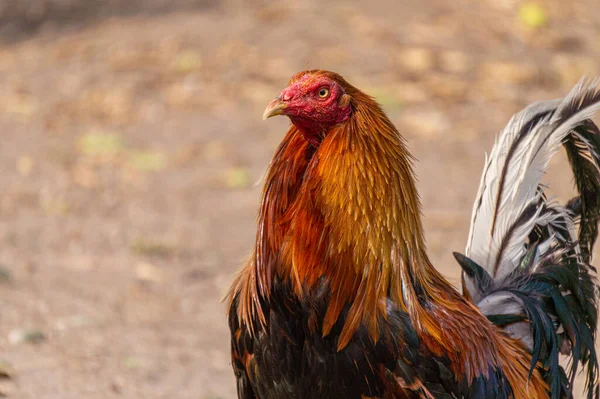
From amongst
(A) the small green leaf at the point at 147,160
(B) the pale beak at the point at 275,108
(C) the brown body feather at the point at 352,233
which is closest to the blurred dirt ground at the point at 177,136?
(A) the small green leaf at the point at 147,160

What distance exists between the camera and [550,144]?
416cm

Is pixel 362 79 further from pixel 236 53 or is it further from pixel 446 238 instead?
pixel 446 238

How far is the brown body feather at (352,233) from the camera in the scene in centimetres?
348

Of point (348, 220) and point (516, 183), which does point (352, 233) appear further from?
point (516, 183)

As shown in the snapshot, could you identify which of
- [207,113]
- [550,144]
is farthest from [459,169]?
[550,144]

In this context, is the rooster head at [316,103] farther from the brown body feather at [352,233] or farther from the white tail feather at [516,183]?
the white tail feather at [516,183]

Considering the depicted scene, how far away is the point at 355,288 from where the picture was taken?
3.59 m

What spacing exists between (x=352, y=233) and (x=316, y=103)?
0.53 metres

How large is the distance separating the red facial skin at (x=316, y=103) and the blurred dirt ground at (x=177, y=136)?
2.64 meters

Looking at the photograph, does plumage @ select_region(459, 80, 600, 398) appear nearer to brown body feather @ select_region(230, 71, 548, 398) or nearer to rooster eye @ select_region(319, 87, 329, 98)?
brown body feather @ select_region(230, 71, 548, 398)

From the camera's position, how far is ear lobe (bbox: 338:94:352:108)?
3492mm

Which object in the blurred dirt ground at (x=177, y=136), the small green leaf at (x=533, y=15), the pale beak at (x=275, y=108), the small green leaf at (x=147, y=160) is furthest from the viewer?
the small green leaf at (x=533, y=15)

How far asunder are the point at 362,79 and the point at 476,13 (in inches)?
104

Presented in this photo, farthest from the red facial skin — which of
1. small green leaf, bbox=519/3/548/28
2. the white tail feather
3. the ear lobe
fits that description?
small green leaf, bbox=519/3/548/28
